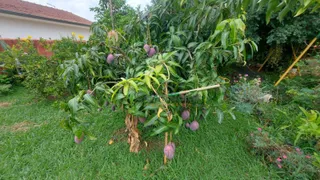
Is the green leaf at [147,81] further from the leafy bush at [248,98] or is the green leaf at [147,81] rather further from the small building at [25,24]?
the small building at [25,24]

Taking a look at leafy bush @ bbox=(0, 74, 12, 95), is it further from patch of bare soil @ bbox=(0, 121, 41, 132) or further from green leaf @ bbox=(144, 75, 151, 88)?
green leaf @ bbox=(144, 75, 151, 88)

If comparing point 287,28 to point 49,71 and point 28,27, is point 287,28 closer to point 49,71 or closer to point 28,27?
point 49,71

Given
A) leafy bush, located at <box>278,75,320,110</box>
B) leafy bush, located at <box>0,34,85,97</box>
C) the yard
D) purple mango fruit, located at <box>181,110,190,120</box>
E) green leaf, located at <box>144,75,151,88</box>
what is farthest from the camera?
leafy bush, located at <box>0,34,85,97</box>

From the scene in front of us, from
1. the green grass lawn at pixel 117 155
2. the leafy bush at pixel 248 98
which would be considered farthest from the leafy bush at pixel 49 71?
the leafy bush at pixel 248 98

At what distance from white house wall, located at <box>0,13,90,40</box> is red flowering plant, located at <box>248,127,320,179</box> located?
20.1 ft

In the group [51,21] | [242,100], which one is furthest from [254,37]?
[51,21]

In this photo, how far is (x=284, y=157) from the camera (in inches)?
54.5

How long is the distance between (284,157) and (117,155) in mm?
1451

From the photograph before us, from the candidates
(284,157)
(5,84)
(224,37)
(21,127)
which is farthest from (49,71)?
(284,157)

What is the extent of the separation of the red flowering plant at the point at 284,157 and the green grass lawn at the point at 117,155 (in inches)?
3.6

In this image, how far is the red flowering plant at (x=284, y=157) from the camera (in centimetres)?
132

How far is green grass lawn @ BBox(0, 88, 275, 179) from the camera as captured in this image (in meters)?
1.38

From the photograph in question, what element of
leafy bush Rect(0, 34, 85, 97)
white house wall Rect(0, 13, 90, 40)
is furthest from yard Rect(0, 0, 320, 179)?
white house wall Rect(0, 13, 90, 40)

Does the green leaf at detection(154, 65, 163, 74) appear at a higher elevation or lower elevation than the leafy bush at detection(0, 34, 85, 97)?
higher
